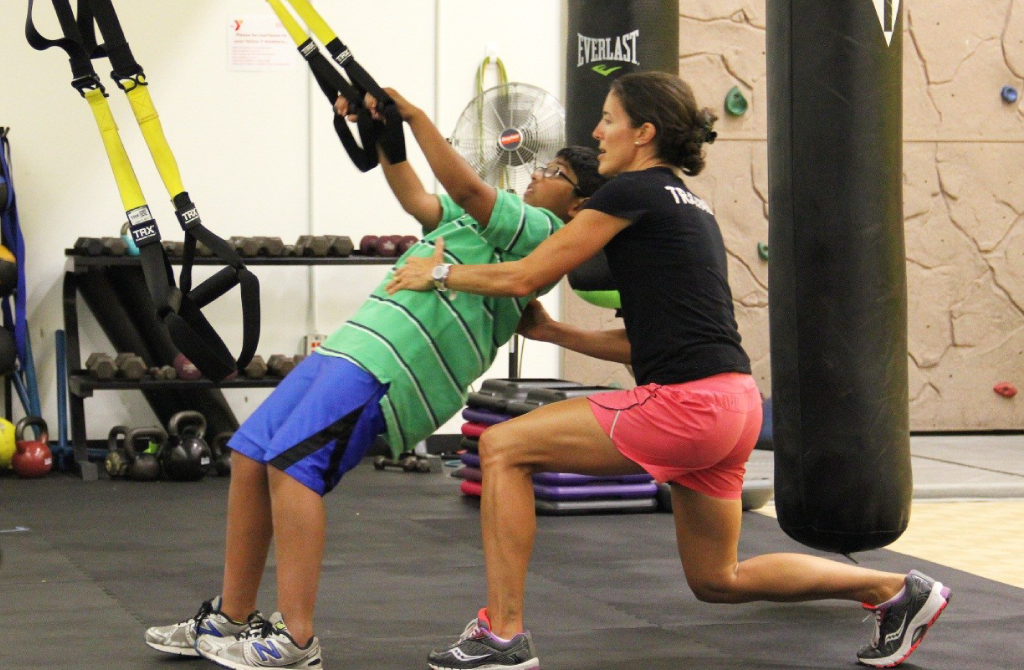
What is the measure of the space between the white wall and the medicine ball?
0.47 meters

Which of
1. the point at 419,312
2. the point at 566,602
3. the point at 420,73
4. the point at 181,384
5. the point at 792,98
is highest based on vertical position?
the point at 420,73

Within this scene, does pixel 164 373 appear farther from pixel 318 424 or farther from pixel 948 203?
pixel 948 203

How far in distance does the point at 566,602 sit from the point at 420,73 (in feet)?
13.7

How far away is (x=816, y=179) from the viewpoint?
11.0 feet

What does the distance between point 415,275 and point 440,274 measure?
0.06 metres

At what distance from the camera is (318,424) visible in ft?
8.94

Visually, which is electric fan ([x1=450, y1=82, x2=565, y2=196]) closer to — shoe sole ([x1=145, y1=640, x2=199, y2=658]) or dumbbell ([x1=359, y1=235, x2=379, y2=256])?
dumbbell ([x1=359, y1=235, x2=379, y2=256])

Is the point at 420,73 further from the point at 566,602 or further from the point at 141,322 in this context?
the point at 566,602

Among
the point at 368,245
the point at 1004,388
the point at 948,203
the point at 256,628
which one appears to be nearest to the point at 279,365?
the point at 368,245

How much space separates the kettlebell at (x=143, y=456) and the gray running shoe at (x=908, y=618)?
13.6 ft

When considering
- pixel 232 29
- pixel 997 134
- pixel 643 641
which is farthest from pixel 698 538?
pixel 997 134

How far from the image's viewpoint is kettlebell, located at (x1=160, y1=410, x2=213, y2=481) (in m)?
6.23

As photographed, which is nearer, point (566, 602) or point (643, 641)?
point (643, 641)

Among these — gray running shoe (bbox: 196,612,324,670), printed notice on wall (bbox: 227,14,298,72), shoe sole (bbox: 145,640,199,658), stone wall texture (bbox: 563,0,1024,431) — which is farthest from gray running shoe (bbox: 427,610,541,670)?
stone wall texture (bbox: 563,0,1024,431)
